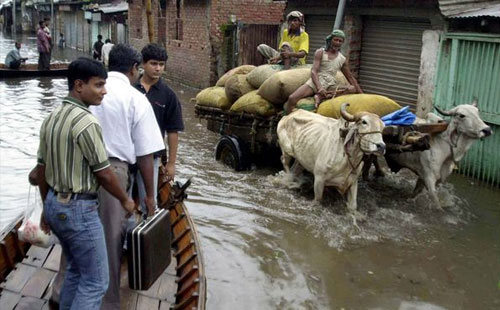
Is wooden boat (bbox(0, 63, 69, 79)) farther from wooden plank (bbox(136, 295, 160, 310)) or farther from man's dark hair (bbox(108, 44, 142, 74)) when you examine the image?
wooden plank (bbox(136, 295, 160, 310))

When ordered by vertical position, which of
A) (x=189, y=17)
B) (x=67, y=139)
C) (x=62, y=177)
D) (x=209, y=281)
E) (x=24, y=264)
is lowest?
(x=209, y=281)

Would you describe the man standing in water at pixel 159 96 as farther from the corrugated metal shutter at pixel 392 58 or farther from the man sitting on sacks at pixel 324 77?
A: the corrugated metal shutter at pixel 392 58

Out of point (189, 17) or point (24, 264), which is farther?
point (189, 17)

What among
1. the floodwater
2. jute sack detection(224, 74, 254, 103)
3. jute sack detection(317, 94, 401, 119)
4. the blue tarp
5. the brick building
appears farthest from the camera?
the brick building

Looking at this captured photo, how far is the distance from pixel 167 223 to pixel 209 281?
1821 mm

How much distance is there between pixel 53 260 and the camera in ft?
16.4

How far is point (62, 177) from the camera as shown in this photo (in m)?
3.26

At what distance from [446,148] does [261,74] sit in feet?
10.8

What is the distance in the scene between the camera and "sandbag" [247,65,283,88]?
8970 millimetres

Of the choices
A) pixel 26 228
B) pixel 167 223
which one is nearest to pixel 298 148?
pixel 167 223

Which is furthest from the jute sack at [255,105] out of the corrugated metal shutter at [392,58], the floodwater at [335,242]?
the corrugated metal shutter at [392,58]

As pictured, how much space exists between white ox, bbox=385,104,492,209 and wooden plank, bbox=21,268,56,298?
193 inches

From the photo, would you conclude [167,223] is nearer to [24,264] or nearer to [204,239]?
[24,264]

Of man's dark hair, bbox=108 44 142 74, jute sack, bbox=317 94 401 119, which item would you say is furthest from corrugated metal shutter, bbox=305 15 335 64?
man's dark hair, bbox=108 44 142 74
